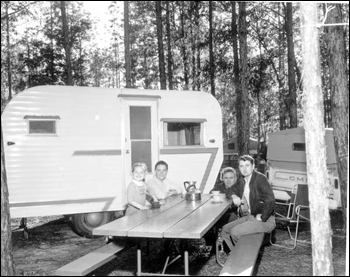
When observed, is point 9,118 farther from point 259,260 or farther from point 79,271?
point 259,260

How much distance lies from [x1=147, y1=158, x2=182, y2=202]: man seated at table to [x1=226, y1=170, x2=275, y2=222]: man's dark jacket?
1.37m

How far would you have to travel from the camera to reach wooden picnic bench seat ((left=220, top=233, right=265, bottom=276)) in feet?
11.9

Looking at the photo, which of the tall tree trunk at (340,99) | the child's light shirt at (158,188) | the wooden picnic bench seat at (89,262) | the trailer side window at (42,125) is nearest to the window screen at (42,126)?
the trailer side window at (42,125)

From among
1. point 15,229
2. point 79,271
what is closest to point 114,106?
point 15,229

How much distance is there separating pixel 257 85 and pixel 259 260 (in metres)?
17.8

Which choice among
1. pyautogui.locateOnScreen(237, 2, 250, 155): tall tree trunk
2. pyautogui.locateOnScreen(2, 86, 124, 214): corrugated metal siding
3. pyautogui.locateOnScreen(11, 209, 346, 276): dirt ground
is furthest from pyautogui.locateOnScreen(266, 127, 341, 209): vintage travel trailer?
pyautogui.locateOnScreen(2, 86, 124, 214): corrugated metal siding

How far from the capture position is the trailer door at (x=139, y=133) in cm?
716

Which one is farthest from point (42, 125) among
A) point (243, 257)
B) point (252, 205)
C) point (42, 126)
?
point (243, 257)

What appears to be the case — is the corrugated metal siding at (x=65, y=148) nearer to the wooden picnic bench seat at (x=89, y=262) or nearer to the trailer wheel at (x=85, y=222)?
the trailer wheel at (x=85, y=222)

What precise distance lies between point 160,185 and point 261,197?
1.65m

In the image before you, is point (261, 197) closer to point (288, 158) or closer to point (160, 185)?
point (160, 185)

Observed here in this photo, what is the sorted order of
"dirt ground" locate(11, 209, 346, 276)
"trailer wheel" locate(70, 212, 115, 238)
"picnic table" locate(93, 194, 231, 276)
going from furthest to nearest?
"trailer wheel" locate(70, 212, 115, 238), "dirt ground" locate(11, 209, 346, 276), "picnic table" locate(93, 194, 231, 276)

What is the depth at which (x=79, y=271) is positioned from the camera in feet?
12.1

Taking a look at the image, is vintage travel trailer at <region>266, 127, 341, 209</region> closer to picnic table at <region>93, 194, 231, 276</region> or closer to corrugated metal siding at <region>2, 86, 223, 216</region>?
corrugated metal siding at <region>2, 86, 223, 216</region>
